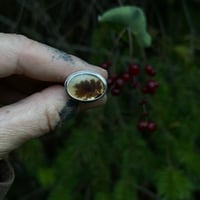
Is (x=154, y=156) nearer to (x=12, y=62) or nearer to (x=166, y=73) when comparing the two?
(x=166, y=73)

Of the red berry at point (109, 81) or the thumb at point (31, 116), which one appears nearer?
the thumb at point (31, 116)

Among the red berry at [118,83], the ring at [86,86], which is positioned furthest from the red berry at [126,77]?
the ring at [86,86]

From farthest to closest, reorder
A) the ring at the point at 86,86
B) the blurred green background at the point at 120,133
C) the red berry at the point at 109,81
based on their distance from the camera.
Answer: the blurred green background at the point at 120,133 < the red berry at the point at 109,81 < the ring at the point at 86,86

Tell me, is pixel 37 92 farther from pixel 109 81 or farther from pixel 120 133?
pixel 120 133

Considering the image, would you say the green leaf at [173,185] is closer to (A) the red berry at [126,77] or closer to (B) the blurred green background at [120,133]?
(B) the blurred green background at [120,133]

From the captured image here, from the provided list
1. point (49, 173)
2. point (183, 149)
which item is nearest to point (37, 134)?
point (49, 173)
